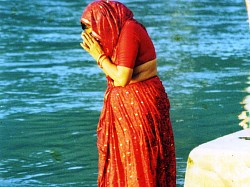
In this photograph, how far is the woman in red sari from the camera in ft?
20.3

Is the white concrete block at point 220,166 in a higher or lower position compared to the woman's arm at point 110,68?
lower

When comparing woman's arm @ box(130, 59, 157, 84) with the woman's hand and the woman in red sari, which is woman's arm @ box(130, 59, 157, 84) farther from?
the woman's hand

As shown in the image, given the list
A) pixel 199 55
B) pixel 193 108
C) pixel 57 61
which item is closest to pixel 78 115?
pixel 193 108

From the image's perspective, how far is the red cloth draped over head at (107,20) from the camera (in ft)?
20.3

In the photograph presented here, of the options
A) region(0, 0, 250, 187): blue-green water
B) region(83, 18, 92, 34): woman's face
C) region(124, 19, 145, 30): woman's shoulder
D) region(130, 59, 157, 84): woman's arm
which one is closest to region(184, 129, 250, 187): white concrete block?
region(130, 59, 157, 84): woman's arm

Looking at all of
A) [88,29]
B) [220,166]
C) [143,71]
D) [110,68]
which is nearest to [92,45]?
[88,29]

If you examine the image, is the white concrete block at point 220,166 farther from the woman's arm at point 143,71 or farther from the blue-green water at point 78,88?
the blue-green water at point 78,88

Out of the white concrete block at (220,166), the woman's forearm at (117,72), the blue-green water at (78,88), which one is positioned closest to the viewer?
the white concrete block at (220,166)

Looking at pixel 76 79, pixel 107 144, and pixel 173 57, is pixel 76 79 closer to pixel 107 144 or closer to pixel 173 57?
pixel 173 57

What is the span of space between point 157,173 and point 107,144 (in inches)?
15.8

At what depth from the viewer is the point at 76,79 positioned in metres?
14.1

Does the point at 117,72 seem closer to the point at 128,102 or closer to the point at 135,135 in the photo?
the point at 128,102

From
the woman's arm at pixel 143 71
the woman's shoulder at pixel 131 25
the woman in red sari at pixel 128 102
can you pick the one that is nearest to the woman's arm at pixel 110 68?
the woman in red sari at pixel 128 102

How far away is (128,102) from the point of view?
631cm
